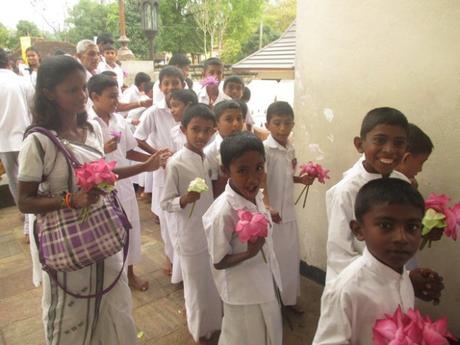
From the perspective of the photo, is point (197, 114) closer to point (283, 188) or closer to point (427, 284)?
point (283, 188)

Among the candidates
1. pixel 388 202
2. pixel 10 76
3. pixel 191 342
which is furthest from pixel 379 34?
pixel 10 76

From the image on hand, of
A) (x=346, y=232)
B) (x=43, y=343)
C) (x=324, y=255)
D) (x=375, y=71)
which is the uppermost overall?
(x=375, y=71)

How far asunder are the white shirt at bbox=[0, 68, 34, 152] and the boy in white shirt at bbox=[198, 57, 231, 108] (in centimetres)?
274

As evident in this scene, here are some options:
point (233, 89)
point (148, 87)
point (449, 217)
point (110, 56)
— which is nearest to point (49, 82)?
point (449, 217)

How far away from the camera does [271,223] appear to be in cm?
236

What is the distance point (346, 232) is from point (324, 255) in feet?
5.68

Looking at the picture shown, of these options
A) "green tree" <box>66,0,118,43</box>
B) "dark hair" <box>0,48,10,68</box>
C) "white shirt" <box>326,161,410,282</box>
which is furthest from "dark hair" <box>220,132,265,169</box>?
"green tree" <box>66,0,118,43</box>

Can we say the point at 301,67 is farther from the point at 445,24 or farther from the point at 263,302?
the point at 263,302

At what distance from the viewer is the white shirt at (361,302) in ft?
4.64

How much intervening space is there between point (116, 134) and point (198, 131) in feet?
3.14

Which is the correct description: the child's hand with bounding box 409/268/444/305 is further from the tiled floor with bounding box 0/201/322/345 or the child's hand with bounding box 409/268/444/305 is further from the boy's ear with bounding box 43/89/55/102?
the boy's ear with bounding box 43/89/55/102

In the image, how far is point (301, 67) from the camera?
3537 millimetres

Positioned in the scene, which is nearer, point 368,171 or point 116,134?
point 368,171

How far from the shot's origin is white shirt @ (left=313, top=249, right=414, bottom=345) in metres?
1.41
